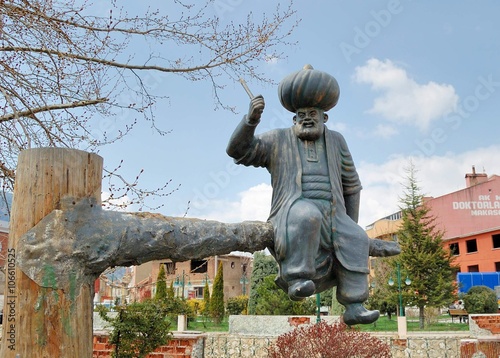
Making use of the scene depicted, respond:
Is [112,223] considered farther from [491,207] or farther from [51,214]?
[491,207]

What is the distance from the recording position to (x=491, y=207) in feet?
93.0

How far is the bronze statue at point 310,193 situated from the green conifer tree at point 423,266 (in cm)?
1677

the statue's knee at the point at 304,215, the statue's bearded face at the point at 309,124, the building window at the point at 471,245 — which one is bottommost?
the statue's knee at the point at 304,215

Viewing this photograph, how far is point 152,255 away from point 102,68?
363 cm

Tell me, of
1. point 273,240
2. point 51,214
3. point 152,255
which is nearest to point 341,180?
point 273,240

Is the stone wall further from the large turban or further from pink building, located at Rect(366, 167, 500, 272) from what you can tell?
pink building, located at Rect(366, 167, 500, 272)

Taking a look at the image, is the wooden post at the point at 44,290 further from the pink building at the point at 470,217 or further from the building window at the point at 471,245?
the building window at the point at 471,245

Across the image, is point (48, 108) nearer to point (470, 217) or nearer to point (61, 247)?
point (61, 247)

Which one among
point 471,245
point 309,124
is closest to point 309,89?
point 309,124

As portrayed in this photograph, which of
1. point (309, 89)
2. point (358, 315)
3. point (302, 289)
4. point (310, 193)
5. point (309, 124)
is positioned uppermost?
point (309, 89)

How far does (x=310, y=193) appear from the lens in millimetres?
1999

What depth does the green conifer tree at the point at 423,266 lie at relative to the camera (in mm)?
17844

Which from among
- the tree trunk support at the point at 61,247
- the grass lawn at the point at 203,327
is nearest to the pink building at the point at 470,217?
the grass lawn at the point at 203,327

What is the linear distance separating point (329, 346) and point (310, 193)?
22.1 feet
